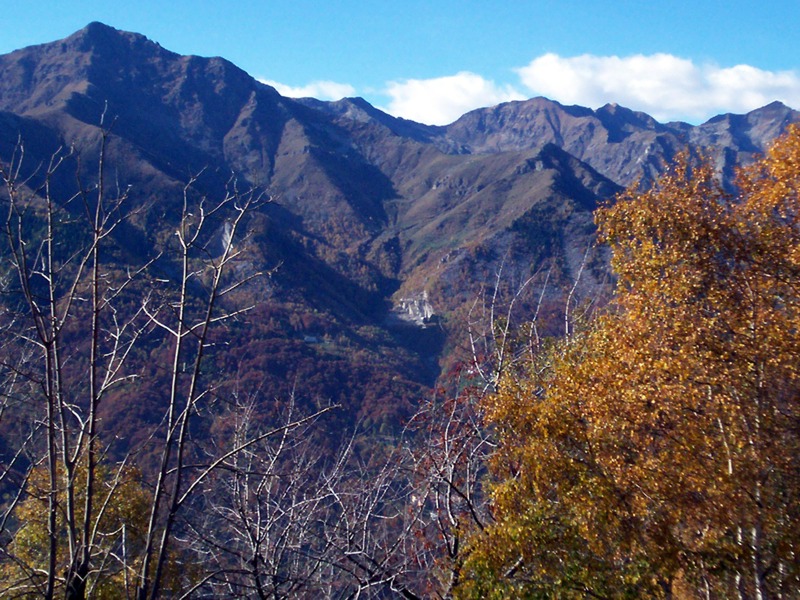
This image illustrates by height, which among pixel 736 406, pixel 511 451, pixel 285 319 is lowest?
pixel 285 319

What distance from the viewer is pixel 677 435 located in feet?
23.8

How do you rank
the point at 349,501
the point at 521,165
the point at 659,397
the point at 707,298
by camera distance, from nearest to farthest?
1. the point at 659,397
2. the point at 707,298
3. the point at 349,501
4. the point at 521,165

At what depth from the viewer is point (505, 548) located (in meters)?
7.28

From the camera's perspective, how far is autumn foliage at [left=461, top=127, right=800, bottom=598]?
6.64 meters

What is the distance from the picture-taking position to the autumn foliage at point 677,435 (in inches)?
261

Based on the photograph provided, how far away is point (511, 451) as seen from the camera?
8188 millimetres

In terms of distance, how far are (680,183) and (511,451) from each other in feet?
14.2

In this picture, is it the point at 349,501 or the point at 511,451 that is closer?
the point at 511,451

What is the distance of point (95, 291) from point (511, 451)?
540 cm

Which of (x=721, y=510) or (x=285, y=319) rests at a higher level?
(x=721, y=510)

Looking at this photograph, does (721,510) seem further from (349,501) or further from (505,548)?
(349,501)

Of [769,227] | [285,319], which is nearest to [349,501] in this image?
[769,227]

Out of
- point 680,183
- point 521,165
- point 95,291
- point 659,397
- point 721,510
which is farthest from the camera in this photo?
point 521,165

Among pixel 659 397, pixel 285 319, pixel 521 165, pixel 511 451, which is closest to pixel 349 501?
pixel 511 451
